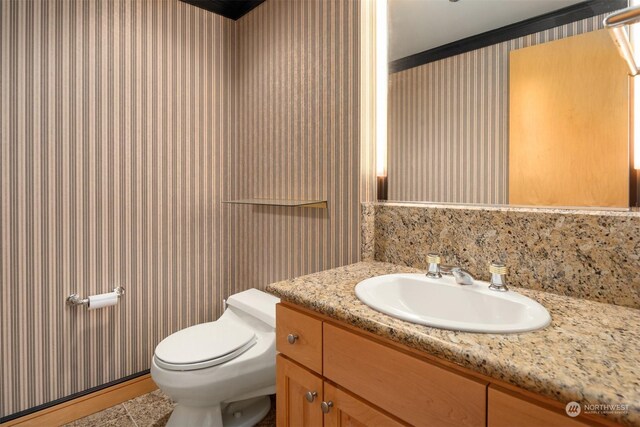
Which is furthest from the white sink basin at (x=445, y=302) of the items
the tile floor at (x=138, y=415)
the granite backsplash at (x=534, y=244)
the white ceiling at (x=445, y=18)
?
the tile floor at (x=138, y=415)

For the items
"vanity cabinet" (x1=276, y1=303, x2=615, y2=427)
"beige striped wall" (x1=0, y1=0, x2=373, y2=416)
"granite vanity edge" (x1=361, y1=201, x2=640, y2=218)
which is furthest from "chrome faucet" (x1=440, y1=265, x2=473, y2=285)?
"beige striped wall" (x1=0, y1=0, x2=373, y2=416)

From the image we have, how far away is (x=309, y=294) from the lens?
1.04 m

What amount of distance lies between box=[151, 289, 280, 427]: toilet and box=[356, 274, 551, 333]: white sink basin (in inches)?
27.2

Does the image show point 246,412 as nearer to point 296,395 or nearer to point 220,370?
point 220,370

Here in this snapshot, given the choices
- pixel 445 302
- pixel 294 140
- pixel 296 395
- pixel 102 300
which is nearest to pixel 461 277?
pixel 445 302

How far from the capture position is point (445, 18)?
138cm

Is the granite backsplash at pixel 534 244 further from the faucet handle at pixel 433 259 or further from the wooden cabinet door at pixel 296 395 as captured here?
the wooden cabinet door at pixel 296 395

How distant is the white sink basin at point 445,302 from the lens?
2.94ft

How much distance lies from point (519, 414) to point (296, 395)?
638 millimetres

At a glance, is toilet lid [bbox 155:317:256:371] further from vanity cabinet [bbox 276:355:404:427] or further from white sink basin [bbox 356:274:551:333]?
white sink basin [bbox 356:274:551:333]

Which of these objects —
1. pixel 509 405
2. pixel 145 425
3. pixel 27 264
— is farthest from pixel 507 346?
pixel 27 264

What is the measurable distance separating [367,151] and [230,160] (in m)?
1.07

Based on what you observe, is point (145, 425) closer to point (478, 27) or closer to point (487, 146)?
point (487, 146)

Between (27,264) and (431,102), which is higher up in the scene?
(431,102)
